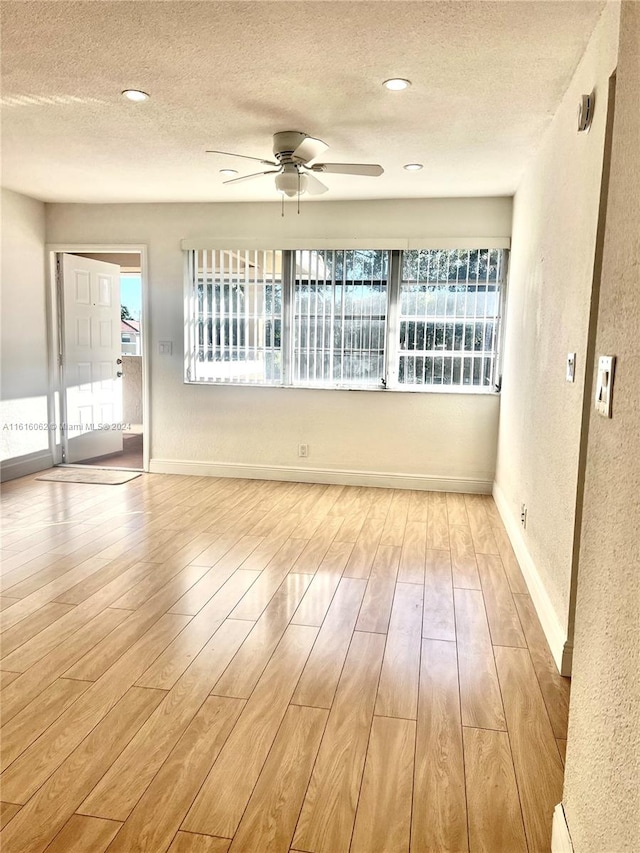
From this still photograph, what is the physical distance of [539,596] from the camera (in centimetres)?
288

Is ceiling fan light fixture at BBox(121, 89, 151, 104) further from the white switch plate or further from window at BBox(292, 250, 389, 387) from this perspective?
the white switch plate

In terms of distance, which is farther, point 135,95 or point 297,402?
point 297,402

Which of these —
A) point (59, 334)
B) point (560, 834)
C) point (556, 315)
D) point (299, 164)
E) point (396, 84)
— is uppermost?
point (396, 84)

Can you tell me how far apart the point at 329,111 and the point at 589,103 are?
1343mm

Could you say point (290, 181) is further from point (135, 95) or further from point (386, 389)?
point (386, 389)

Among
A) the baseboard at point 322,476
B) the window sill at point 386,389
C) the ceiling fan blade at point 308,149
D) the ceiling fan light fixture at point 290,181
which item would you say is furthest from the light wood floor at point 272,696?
the ceiling fan blade at point 308,149

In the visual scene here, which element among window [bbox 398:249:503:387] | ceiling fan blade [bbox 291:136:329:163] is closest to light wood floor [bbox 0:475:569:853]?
window [bbox 398:249:503:387]

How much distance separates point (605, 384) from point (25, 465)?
17.7ft

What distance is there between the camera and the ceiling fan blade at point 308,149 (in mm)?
3434

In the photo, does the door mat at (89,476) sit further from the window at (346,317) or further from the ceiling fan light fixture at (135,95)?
the ceiling fan light fixture at (135,95)

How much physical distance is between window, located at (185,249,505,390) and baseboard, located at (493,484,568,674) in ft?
5.29

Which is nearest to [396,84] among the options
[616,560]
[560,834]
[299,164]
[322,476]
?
[299,164]

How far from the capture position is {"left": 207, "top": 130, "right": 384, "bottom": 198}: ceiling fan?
346cm

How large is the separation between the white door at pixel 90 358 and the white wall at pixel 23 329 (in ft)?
0.78
